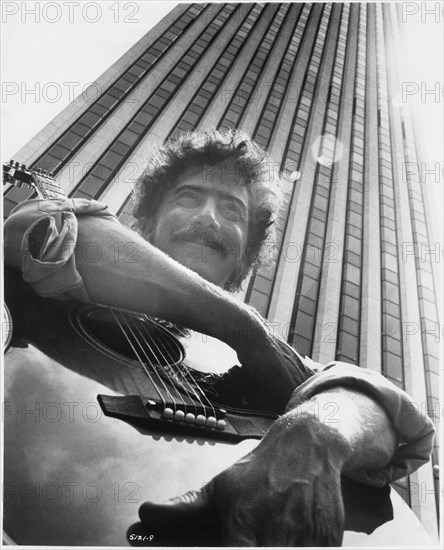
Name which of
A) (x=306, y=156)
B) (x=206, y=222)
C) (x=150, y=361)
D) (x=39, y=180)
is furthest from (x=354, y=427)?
(x=306, y=156)

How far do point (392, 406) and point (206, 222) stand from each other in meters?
3.02

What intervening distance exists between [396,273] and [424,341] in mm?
3429

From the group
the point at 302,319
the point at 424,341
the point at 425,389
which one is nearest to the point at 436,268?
the point at 424,341

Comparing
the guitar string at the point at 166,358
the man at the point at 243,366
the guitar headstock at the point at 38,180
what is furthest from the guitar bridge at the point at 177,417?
the guitar headstock at the point at 38,180

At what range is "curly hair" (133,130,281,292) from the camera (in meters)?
7.90

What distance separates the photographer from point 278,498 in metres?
3.78

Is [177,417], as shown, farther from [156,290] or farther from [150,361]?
[156,290]

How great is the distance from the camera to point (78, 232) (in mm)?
5070

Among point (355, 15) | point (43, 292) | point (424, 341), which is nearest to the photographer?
point (43, 292)

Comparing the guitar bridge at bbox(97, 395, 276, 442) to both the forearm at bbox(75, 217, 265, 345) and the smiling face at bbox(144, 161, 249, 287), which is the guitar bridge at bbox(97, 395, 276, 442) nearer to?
the forearm at bbox(75, 217, 265, 345)

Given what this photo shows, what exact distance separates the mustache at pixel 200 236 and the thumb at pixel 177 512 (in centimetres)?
347

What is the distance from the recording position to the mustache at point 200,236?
689 centimetres

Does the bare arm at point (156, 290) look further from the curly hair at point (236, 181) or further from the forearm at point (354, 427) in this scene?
the curly hair at point (236, 181)

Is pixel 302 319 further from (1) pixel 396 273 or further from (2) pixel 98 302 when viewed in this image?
(2) pixel 98 302
